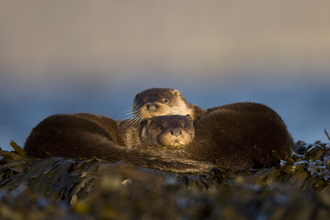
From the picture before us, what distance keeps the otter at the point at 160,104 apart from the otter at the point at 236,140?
617mm

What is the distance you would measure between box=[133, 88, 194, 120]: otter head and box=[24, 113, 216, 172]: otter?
0.98 m

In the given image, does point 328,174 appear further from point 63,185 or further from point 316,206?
point 63,185

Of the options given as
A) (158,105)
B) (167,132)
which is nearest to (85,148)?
(167,132)

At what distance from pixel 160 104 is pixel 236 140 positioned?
60.1 inches

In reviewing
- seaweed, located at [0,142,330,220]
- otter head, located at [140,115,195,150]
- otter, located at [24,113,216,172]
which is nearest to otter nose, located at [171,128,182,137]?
otter head, located at [140,115,195,150]

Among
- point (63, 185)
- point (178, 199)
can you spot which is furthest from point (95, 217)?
point (63, 185)

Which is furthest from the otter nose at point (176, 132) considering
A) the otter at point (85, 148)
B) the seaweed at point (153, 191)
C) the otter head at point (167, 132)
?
the seaweed at point (153, 191)

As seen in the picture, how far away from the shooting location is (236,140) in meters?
3.29

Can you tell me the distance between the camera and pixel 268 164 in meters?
3.19

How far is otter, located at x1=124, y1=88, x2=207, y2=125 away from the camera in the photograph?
4.39 m

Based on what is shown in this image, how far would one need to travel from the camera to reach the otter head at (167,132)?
356cm

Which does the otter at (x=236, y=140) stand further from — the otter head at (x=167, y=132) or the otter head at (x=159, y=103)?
the otter head at (x=159, y=103)

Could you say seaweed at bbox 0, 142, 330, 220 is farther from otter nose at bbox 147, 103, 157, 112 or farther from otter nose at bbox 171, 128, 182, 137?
otter nose at bbox 147, 103, 157, 112

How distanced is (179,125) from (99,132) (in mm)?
1006
